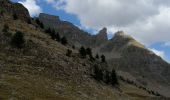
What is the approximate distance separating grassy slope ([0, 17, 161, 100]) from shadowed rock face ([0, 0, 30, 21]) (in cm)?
3410

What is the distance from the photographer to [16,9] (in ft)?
562

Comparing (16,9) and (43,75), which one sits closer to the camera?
(43,75)

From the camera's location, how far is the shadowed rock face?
163750 mm

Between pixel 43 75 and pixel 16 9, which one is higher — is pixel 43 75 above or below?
below

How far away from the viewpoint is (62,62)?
370 ft

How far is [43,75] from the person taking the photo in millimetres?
95688

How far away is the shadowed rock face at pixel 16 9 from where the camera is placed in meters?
164

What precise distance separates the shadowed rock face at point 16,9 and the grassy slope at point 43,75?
3410 cm

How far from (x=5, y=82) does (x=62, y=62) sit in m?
36.6

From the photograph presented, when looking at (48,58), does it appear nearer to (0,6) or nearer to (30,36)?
(30,36)

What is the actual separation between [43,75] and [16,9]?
81.8 m

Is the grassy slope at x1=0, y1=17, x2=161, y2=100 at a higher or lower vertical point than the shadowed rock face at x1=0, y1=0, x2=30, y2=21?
lower

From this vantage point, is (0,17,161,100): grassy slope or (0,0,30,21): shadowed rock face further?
(0,0,30,21): shadowed rock face

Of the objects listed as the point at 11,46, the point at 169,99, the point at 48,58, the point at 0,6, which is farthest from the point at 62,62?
the point at 0,6
